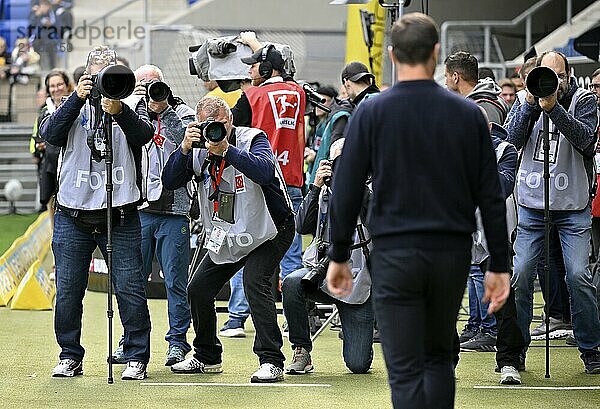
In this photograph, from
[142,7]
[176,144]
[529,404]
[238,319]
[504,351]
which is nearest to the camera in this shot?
[529,404]

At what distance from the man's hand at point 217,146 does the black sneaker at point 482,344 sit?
2.64 meters

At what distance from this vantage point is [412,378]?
469 centimetres

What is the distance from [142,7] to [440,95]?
16991mm

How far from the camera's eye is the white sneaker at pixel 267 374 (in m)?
7.34

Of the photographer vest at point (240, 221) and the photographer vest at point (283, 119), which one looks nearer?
the photographer vest at point (240, 221)

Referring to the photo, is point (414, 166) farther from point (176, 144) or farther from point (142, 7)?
point (142, 7)

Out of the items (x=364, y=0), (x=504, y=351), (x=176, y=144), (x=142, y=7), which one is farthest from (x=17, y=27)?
(x=504, y=351)

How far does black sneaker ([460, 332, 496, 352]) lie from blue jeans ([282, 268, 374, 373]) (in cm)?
104

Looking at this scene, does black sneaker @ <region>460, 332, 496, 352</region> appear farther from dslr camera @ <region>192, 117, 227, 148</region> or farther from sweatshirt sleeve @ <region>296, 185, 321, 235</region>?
dslr camera @ <region>192, 117, 227, 148</region>

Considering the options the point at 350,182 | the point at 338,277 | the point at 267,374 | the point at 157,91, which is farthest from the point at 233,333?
the point at 350,182

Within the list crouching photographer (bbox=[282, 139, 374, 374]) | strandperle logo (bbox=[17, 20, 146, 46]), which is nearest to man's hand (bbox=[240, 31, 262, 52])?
crouching photographer (bbox=[282, 139, 374, 374])

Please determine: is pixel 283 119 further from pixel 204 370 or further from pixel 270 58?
pixel 204 370

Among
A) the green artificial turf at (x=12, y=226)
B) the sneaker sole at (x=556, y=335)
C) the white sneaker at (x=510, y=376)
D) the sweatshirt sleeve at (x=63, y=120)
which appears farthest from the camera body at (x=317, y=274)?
the green artificial turf at (x=12, y=226)

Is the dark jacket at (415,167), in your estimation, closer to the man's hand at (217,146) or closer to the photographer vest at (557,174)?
the man's hand at (217,146)
